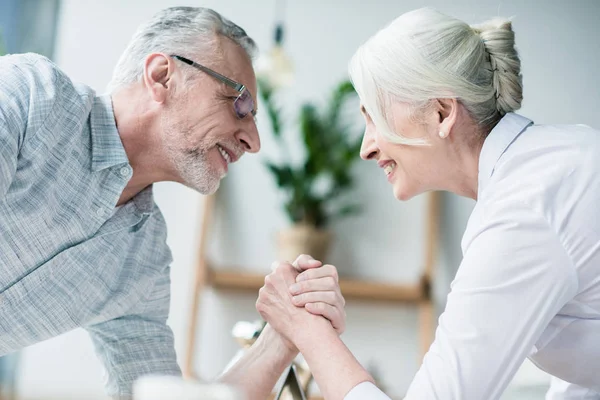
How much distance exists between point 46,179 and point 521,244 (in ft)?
3.24

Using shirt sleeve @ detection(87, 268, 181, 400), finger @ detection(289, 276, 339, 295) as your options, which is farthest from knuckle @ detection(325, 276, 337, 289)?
shirt sleeve @ detection(87, 268, 181, 400)

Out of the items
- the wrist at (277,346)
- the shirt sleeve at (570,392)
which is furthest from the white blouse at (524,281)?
the wrist at (277,346)

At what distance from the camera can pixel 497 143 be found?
4.49 ft

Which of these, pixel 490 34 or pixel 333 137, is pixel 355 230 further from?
pixel 490 34

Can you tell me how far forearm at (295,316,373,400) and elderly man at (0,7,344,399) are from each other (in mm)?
62

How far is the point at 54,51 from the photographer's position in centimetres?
361

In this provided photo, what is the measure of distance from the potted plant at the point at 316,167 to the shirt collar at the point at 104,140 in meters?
1.61

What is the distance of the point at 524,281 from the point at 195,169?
0.93 metres

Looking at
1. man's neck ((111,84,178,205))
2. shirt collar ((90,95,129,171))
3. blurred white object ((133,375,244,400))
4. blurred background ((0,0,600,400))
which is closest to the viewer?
blurred white object ((133,375,244,400))

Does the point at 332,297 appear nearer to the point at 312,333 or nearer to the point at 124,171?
the point at 312,333

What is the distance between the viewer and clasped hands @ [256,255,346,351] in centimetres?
144

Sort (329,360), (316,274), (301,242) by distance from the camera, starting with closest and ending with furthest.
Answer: (329,360) → (316,274) → (301,242)

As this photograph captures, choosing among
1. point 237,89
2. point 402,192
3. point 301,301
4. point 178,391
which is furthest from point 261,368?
point 178,391

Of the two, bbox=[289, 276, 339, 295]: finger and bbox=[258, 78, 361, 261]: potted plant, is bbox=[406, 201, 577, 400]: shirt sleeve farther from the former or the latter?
bbox=[258, 78, 361, 261]: potted plant
